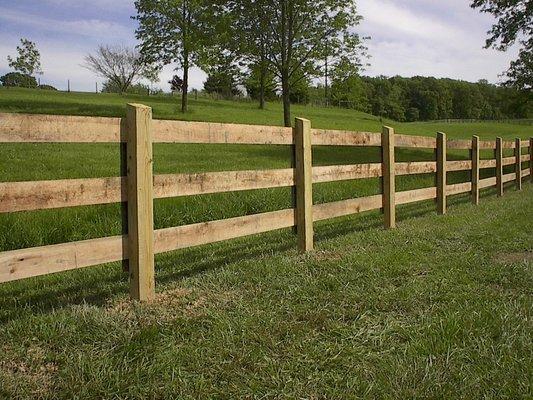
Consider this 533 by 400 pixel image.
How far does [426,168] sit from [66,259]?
22.3 ft

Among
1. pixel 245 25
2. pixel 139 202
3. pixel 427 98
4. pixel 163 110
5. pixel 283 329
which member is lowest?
→ pixel 283 329

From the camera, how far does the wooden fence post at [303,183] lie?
5.64m

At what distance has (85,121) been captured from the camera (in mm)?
3674

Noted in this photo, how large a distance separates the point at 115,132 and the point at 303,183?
7.81ft

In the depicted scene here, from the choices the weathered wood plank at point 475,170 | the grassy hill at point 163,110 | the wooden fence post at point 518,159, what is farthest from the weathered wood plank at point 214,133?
the grassy hill at point 163,110

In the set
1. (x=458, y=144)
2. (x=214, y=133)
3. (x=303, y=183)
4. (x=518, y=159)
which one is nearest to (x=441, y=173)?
(x=458, y=144)

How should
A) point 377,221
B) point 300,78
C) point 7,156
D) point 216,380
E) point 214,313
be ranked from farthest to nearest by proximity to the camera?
point 300,78
point 7,156
point 377,221
point 214,313
point 216,380

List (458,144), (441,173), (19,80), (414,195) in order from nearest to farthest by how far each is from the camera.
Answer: (414,195)
(441,173)
(458,144)
(19,80)

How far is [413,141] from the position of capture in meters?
8.45

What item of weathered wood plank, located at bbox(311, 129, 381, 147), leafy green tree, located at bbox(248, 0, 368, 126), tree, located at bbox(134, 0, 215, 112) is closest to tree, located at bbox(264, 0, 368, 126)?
leafy green tree, located at bbox(248, 0, 368, 126)

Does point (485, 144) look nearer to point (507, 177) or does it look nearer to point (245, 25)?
point (507, 177)

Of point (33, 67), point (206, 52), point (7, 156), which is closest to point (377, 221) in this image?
point (7, 156)

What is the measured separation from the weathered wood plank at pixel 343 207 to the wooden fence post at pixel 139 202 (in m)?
2.49

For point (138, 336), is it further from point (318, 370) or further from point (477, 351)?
point (477, 351)
